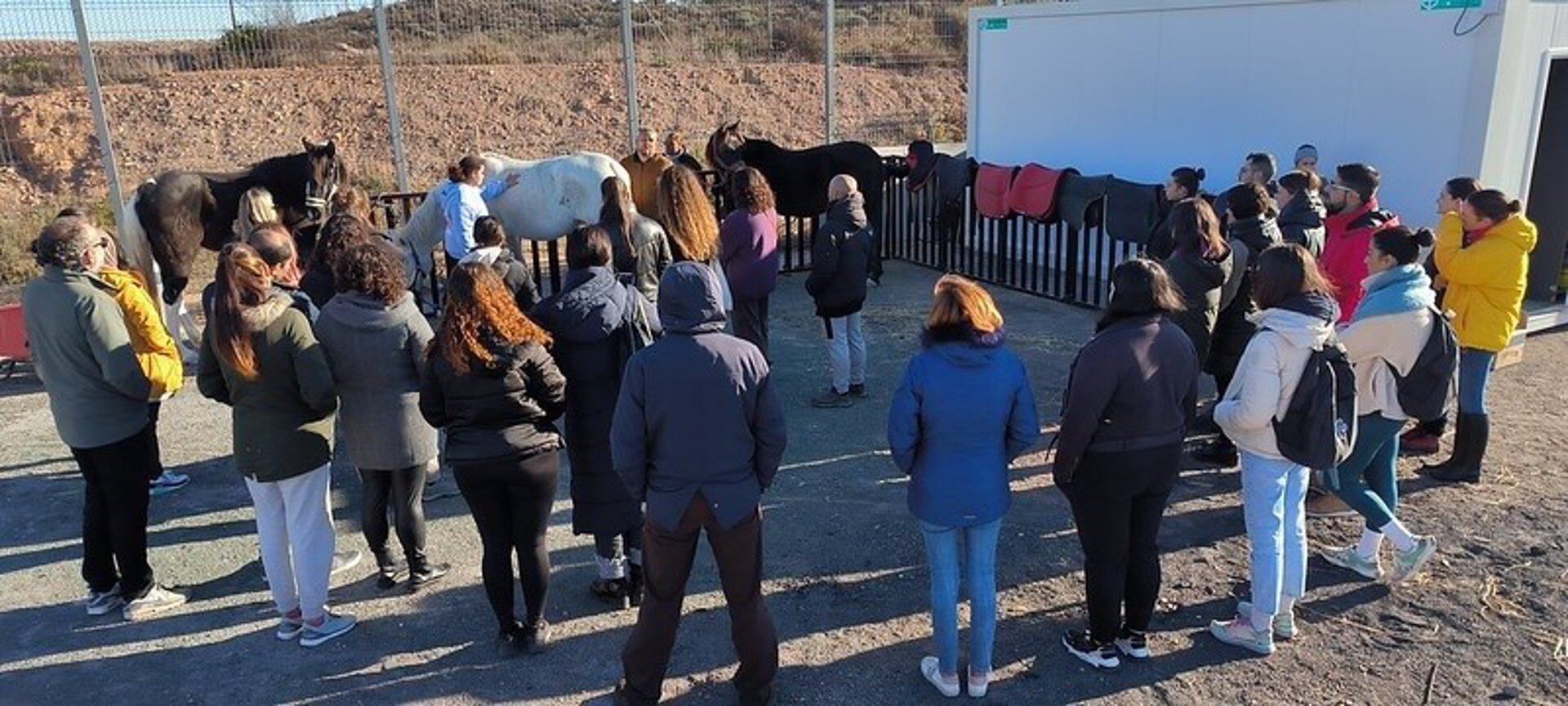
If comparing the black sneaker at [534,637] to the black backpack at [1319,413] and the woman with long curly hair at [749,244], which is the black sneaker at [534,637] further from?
the black backpack at [1319,413]

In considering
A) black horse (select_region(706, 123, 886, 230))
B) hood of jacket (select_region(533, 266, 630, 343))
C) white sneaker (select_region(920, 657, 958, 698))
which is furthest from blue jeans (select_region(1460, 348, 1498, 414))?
black horse (select_region(706, 123, 886, 230))

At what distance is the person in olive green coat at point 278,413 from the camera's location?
354cm

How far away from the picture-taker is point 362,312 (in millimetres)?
3744

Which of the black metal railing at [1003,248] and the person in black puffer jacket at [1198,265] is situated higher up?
the person in black puffer jacket at [1198,265]

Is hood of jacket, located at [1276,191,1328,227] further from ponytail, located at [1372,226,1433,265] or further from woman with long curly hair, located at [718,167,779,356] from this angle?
woman with long curly hair, located at [718,167,779,356]

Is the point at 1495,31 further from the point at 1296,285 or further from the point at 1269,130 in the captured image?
the point at 1296,285

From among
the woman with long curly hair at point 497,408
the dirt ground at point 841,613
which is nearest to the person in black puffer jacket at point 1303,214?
the dirt ground at point 841,613

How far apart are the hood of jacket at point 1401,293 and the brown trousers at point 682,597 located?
2731mm

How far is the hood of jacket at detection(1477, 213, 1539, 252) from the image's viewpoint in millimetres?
4953

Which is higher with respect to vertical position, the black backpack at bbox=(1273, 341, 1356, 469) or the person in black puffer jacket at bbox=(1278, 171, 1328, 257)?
the person in black puffer jacket at bbox=(1278, 171, 1328, 257)

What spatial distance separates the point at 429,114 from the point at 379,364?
16.7m

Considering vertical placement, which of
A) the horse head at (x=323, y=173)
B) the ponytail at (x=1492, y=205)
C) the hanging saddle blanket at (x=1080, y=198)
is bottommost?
the hanging saddle blanket at (x=1080, y=198)

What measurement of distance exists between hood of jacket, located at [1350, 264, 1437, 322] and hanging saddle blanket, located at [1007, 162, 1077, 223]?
4858 mm

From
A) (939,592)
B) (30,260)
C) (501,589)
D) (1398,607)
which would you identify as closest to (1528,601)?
(1398,607)
